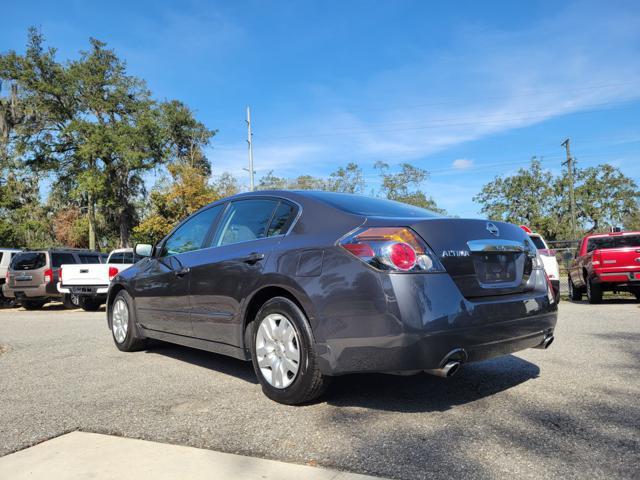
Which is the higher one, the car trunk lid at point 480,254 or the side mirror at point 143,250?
the side mirror at point 143,250

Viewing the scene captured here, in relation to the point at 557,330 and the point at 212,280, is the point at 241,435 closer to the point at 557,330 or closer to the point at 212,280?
the point at 212,280

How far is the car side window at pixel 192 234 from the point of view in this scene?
5031 mm

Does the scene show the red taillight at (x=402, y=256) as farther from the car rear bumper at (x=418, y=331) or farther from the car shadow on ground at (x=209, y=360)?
the car shadow on ground at (x=209, y=360)

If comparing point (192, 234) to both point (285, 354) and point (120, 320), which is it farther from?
point (285, 354)

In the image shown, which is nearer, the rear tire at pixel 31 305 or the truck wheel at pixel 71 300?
the truck wheel at pixel 71 300

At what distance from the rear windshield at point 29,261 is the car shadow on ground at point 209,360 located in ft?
33.5

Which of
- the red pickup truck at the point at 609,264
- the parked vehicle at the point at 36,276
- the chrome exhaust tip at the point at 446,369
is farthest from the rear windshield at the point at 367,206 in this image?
the parked vehicle at the point at 36,276

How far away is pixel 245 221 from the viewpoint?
453cm

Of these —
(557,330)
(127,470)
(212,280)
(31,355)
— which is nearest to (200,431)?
(127,470)

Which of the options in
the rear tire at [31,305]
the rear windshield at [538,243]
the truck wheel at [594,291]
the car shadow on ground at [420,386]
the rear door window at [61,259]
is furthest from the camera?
the rear tire at [31,305]

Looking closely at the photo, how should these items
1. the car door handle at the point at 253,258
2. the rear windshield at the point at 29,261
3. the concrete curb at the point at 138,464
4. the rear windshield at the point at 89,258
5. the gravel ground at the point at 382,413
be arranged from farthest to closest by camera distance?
the rear windshield at the point at 89,258 < the rear windshield at the point at 29,261 < the car door handle at the point at 253,258 < the gravel ground at the point at 382,413 < the concrete curb at the point at 138,464

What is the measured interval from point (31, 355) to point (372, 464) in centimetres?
512

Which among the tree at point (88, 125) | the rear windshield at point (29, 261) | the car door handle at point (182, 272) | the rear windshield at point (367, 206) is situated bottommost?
the car door handle at point (182, 272)

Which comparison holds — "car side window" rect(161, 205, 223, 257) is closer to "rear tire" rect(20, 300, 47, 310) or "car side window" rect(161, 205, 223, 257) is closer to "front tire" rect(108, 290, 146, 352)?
"front tire" rect(108, 290, 146, 352)
